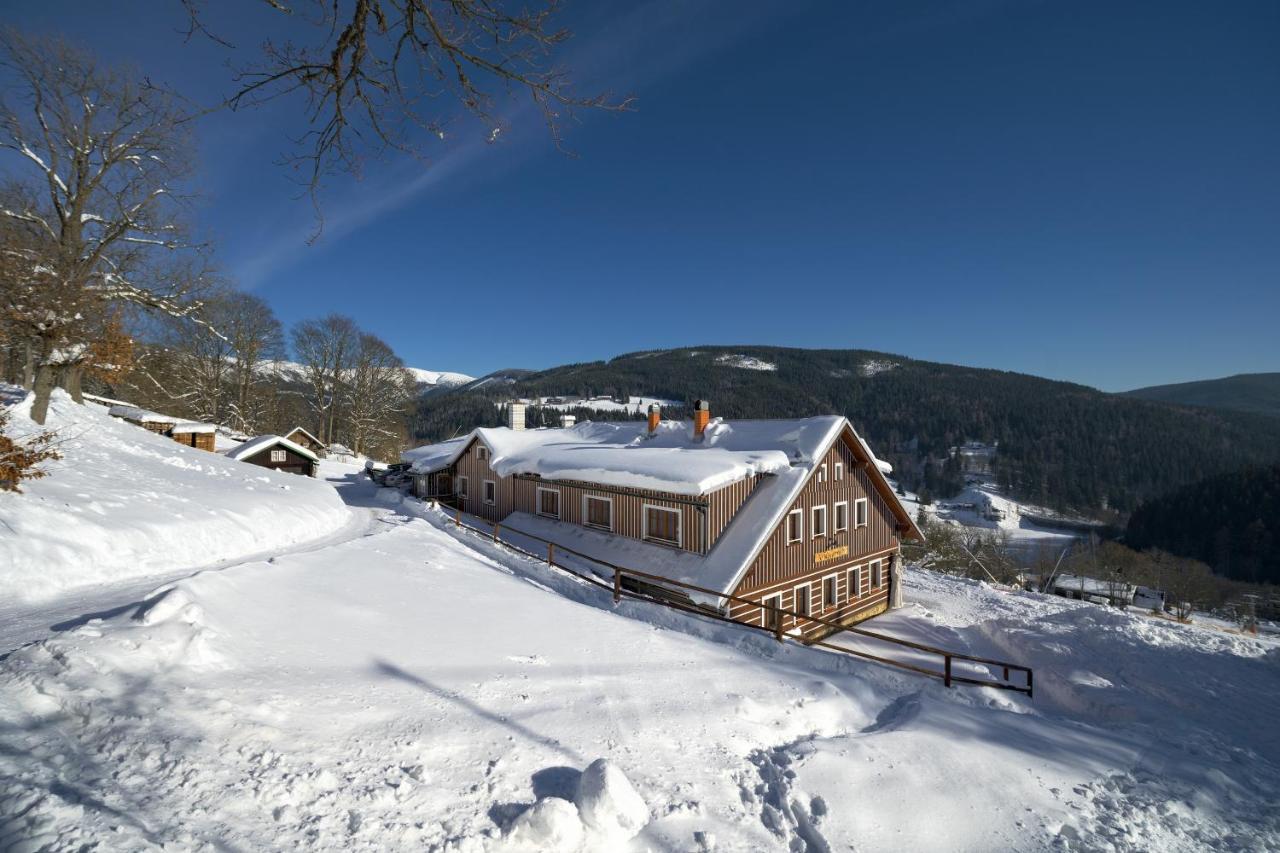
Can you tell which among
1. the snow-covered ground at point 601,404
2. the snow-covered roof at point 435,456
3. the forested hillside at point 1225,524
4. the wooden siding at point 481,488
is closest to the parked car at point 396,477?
the snow-covered roof at point 435,456

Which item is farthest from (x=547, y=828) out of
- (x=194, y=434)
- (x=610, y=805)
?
(x=194, y=434)

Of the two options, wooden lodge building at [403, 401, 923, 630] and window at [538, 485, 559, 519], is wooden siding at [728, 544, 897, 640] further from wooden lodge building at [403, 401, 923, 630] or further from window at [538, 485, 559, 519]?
window at [538, 485, 559, 519]

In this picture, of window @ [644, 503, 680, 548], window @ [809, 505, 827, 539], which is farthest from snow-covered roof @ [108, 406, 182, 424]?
window @ [809, 505, 827, 539]

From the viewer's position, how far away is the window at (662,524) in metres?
15.8

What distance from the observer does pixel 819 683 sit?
7309 millimetres

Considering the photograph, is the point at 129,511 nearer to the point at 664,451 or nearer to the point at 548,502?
the point at 548,502

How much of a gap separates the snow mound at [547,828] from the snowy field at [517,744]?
15 millimetres

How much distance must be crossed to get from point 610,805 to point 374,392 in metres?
49.9

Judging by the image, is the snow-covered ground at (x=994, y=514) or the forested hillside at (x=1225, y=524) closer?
the forested hillside at (x=1225, y=524)

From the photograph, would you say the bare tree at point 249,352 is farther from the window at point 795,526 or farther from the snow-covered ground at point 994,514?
the snow-covered ground at point 994,514

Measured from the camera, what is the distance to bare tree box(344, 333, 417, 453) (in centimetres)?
4547

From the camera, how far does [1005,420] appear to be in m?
164

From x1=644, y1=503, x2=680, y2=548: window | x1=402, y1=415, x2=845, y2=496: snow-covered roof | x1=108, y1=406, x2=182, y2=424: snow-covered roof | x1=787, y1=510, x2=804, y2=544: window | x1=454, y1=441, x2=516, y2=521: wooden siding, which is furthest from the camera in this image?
x1=108, y1=406, x2=182, y2=424: snow-covered roof

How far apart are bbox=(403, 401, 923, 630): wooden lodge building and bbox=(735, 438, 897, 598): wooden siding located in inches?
2.0
